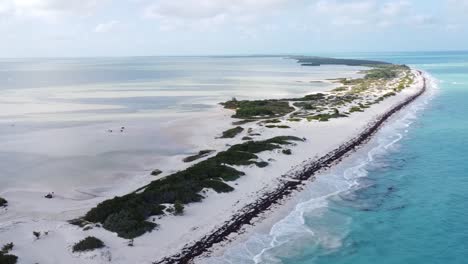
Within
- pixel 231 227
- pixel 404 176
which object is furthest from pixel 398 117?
pixel 231 227

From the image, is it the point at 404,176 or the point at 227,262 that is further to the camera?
the point at 404,176

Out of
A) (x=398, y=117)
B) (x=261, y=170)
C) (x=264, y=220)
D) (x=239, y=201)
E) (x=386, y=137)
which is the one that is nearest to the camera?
(x=264, y=220)

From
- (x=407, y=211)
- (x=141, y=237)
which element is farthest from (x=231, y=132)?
(x=141, y=237)

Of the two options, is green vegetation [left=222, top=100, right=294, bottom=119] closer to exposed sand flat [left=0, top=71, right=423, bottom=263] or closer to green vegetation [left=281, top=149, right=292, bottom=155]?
exposed sand flat [left=0, top=71, right=423, bottom=263]

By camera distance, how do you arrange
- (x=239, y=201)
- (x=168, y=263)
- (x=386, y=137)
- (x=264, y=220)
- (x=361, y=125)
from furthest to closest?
(x=361, y=125) < (x=386, y=137) < (x=239, y=201) < (x=264, y=220) < (x=168, y=263)

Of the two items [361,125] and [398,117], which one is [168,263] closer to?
[361,125]

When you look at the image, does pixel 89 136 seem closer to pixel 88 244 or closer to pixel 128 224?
pixel 128 224
